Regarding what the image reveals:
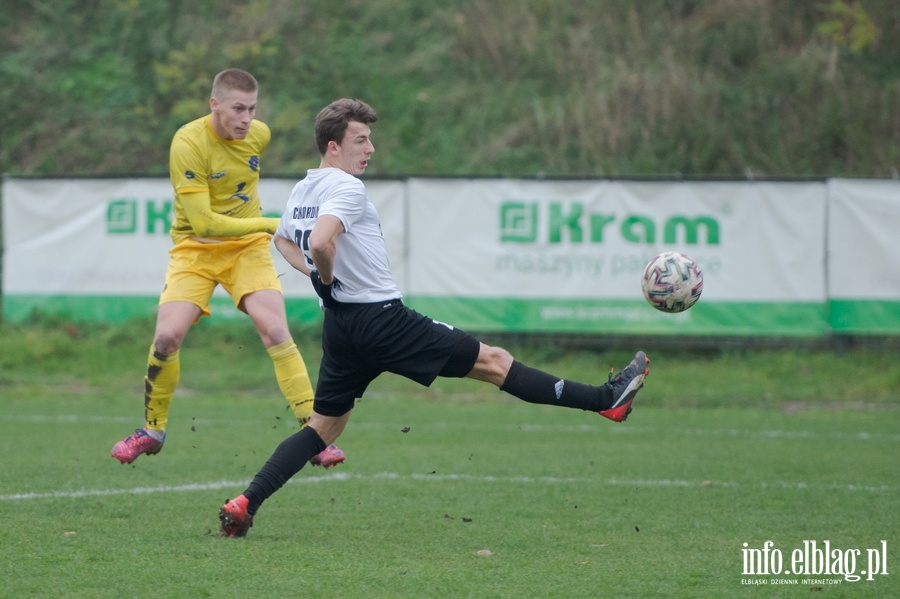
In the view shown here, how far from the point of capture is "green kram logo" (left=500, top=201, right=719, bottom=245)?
1458 cm

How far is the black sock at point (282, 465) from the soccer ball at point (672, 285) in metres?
2.06

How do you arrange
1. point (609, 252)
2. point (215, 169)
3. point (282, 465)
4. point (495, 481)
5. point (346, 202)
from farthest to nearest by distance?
point (609, 252), point (495, 481), point (215, 169), point (282, 465), point (346, 202)

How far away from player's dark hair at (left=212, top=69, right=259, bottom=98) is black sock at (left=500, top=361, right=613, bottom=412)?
8.36ft

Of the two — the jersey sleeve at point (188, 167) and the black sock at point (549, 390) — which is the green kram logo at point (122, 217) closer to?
the jersey sleeve at point (188, 167)

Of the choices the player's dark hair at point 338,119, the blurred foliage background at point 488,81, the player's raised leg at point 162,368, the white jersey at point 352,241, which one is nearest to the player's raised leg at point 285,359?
the player's raised leg at point 162,368

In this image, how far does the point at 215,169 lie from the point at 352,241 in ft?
6.34

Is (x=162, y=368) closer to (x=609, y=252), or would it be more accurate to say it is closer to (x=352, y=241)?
(x=352, y=241)

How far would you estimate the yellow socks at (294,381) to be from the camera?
755cm

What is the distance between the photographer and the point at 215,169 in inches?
297

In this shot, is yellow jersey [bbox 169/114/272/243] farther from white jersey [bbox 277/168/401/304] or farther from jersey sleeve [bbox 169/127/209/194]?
white jersey [bbox 277/168/401/304]

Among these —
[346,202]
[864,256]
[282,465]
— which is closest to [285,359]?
[282,465]

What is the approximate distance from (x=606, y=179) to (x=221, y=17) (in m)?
10.2

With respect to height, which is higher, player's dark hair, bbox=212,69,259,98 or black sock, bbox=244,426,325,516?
player's dark hair, bbox=212,69,259,98

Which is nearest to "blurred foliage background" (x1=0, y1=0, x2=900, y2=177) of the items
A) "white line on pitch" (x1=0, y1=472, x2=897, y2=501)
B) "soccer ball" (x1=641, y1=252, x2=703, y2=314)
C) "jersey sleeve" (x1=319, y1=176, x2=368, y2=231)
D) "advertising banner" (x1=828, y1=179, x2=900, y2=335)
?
"advertising banner" (x1=828, y1=179, x2=900, y2=335)
